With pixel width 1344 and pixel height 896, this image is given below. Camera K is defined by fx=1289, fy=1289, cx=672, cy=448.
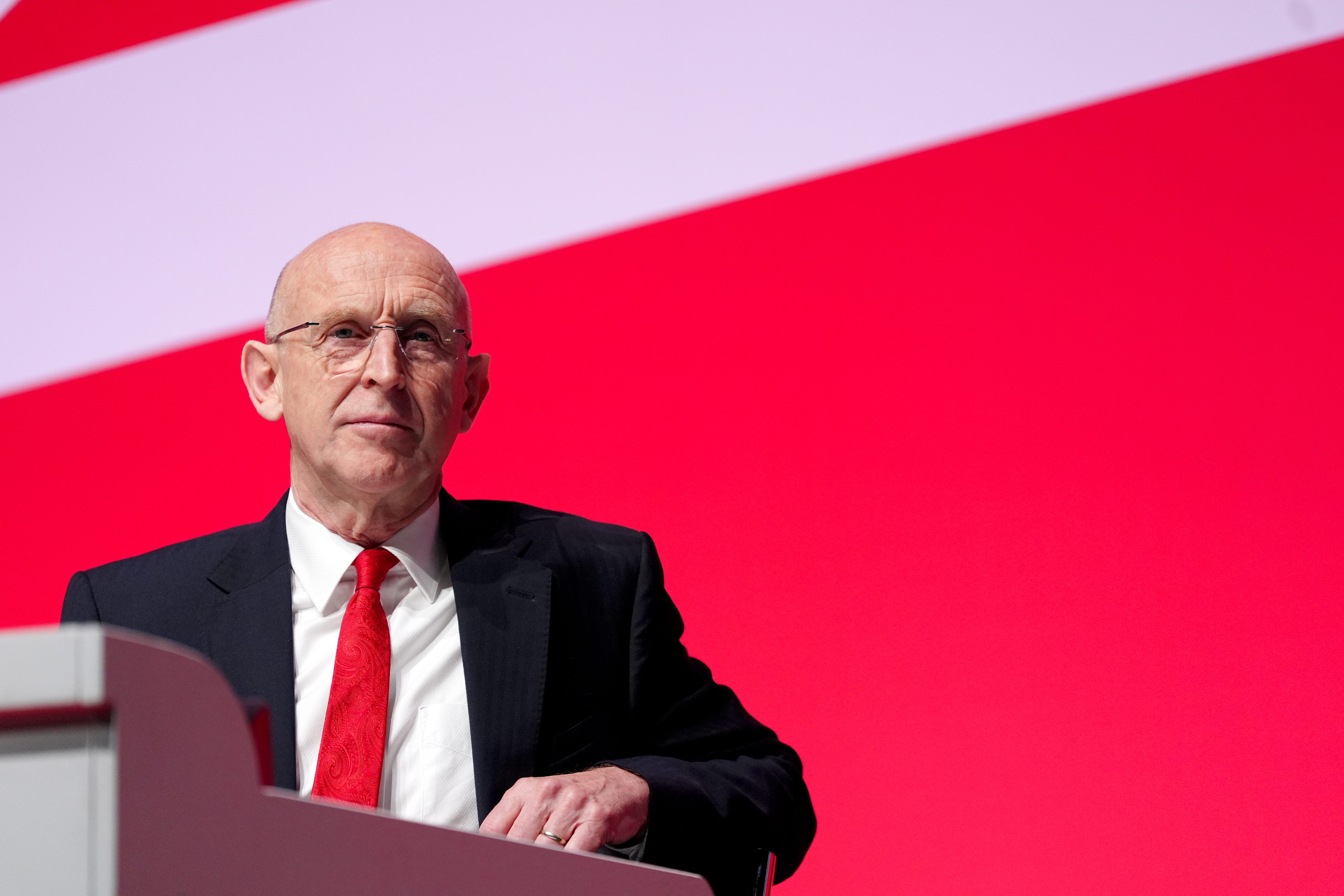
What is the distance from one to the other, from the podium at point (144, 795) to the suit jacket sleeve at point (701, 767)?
2.31 ft

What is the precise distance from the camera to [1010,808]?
2.11 metres

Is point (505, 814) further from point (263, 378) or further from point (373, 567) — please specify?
point (263, 378)

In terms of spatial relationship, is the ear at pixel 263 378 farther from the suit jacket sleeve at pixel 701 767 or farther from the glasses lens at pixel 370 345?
the suit jacket sleeve at pixel 701 767

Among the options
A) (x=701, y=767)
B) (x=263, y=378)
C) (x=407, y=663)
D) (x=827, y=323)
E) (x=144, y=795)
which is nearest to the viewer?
(x=144, y=795)

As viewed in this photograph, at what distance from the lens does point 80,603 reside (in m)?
1.63

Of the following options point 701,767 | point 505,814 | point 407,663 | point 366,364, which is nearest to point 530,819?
point 505,814

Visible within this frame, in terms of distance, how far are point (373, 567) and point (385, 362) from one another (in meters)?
0.26

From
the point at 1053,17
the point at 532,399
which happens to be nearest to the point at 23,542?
the point at 532,399

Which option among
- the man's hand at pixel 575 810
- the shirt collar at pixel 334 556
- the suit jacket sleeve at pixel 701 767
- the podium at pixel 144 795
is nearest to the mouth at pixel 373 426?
the shirt collar at pixel 334 556

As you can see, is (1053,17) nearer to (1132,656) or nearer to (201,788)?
(1132,656)

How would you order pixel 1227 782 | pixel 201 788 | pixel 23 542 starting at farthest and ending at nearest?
pixel 23 542 < pixel 1227 782 < pixel 201 788

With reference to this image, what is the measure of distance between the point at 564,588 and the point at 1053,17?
55.4 inches

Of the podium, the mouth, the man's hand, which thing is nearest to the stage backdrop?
the mouth

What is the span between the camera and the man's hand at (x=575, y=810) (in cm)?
116
